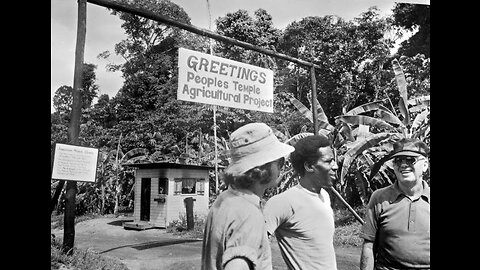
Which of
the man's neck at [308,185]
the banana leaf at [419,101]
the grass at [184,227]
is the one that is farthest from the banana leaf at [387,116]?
the grass at [184,227]

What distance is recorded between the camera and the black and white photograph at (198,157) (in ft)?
6.21

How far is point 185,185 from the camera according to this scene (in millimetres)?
2197

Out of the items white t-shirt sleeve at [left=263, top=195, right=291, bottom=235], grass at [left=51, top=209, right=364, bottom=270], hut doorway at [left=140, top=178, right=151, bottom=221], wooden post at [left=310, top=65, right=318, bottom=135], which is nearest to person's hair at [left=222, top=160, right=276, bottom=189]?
white t-shirt sleeve at [left=263, top=195, right=291, bottom=235]

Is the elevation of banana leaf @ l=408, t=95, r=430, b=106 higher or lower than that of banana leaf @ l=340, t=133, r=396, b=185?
higher

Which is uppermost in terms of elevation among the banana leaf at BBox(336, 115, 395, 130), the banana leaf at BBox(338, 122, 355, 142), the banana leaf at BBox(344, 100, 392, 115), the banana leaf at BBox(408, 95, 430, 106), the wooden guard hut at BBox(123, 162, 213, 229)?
the banana leaf at BBox(408, 95, 430, 106)

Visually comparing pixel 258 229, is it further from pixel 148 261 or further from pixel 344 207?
pixel 344 207

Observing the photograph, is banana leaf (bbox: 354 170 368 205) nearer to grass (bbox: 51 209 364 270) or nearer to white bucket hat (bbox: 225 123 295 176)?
grass (bbox: 51 209 364 270)

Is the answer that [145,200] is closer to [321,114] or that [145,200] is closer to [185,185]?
[185,185]

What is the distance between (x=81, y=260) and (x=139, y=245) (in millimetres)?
251

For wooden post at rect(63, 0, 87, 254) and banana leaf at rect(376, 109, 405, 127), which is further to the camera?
banana leaf at rect(376, 109, 405, 127)

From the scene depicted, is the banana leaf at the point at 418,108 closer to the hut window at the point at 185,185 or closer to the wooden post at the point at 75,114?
→ the hut window at the point at 185,185

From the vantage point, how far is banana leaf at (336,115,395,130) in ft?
9.26
